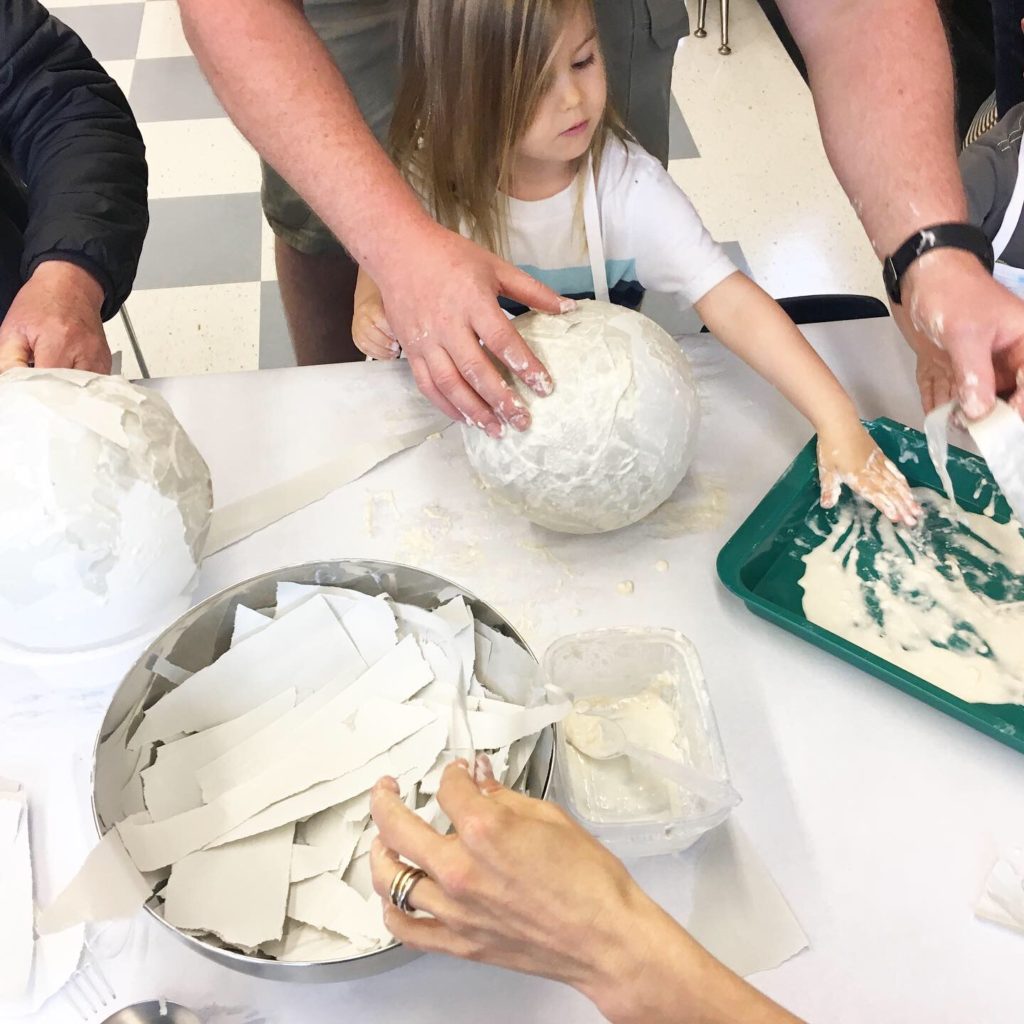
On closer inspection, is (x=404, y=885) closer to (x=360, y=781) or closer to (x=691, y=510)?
(x=360, y=781)

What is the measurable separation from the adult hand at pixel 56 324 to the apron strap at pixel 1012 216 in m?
1.20

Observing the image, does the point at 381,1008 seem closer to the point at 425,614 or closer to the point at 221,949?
the point at 221,949

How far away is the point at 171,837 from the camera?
2.07 feet

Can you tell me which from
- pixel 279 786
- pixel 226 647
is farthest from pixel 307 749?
pixel 226 647

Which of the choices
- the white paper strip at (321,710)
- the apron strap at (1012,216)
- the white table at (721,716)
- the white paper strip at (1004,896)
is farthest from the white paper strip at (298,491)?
the apron strap at (1012,216)

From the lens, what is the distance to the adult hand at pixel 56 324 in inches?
34.0

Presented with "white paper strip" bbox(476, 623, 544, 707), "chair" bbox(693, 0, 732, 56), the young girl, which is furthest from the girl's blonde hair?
"chair" bbox(693, 0, 732, 56)

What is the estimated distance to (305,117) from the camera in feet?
2.90

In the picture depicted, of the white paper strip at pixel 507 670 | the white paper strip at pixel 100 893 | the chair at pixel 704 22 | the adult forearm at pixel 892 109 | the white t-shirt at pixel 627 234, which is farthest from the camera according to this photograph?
the chair at pixel 704 22

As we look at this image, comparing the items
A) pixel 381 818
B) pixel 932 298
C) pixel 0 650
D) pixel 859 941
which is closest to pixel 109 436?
pixel 0 650

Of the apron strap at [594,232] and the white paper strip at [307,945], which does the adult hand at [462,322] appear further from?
the white paper strip at [307,945]

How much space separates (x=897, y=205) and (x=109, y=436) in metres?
0.83

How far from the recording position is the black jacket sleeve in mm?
990

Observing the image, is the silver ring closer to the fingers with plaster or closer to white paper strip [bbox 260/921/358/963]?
white paper strip [bbox 260/921/358/963]
